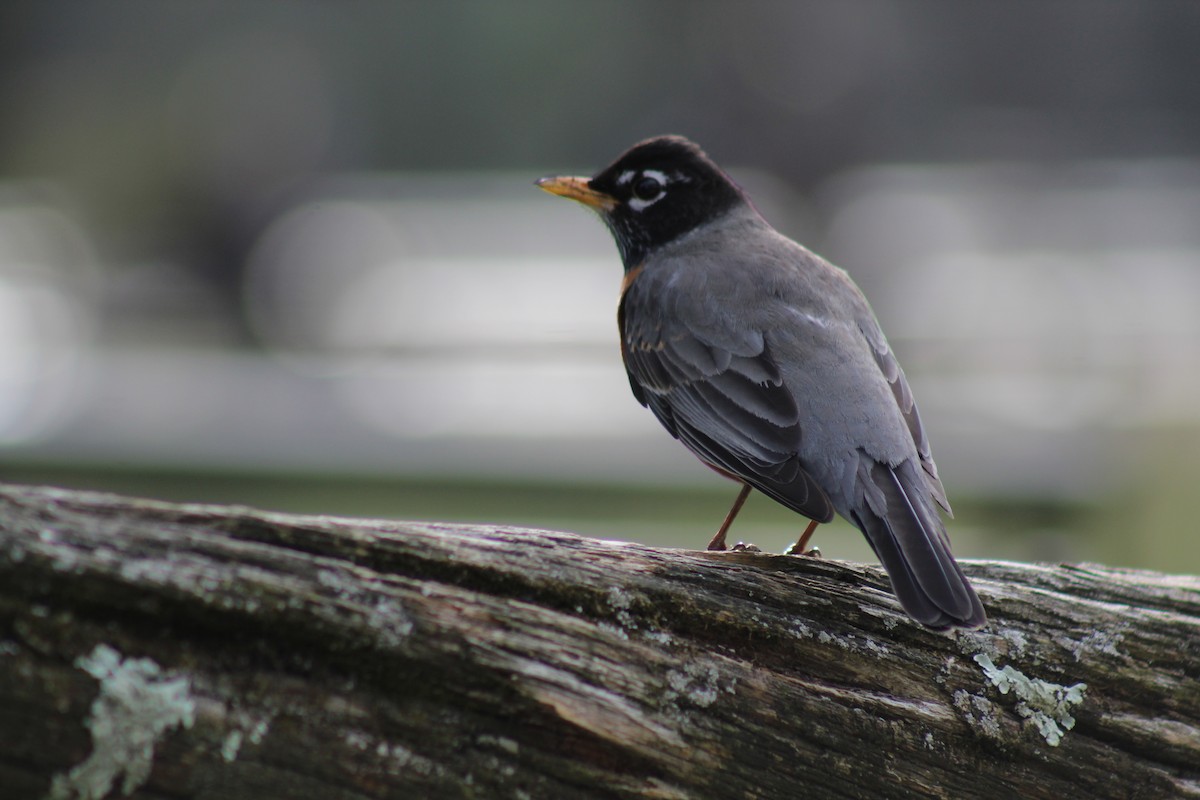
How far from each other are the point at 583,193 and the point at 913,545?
247 centimetres

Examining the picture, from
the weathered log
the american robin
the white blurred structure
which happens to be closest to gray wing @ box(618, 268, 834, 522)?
the american robin

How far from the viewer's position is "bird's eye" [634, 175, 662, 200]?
15.7 ft

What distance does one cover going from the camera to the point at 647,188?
478 centimetres

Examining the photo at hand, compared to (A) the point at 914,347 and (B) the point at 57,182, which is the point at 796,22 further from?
(B) the point at 57,182

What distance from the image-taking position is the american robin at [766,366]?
301 cm

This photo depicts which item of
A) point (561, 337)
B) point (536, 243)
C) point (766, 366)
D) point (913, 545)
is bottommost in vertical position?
point (913, 545)

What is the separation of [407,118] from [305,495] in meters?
11.2

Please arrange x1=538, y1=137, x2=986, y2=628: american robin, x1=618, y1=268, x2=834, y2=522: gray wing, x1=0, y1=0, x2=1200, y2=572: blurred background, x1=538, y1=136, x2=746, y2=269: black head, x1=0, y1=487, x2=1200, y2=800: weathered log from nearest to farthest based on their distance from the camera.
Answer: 1. x1=0, y1=487, x2=1200, y2=800: weathered log
2. x1=538, y1=137, x2=986, y2=628: american robin
3. x1=618, y1=268, x2=834, y2=522: gray wing
4. x1=538, y1=136, x2=746, y2=269: black head
5. x1=0, y1=0, x2=1200, y2=572: blurred background

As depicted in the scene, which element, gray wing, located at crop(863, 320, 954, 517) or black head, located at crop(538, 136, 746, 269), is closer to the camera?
gray wing, located at crop(863, 320, 954, 517)

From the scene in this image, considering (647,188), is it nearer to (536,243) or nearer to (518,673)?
(518,673)

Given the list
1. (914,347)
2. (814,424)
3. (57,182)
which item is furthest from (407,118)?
(814,424)

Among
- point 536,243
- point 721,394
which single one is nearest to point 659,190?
point 721,394

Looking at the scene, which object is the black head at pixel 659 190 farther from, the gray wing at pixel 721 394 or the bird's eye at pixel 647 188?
the gray wing at pixel 721 394

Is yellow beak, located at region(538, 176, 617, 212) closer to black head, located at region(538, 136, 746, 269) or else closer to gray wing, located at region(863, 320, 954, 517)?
black head, located at region(538, 136, 746, 269)
